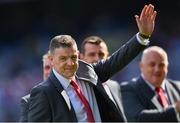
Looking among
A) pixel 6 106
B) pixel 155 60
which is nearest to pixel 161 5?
pixel 6 106

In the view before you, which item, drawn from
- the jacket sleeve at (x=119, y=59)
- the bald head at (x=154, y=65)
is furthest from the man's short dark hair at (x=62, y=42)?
the bald head at (x=154, y=65)

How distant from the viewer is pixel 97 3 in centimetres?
1712

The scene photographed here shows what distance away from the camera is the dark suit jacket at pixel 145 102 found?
7.33 meters

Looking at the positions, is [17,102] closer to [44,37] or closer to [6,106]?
[6,106]

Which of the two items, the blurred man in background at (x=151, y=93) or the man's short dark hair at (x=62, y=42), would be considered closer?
the man's short dark hair at (x=62, y=42)

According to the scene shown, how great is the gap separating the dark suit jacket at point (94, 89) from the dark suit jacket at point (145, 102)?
1.38m

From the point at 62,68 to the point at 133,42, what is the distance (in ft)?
2.06

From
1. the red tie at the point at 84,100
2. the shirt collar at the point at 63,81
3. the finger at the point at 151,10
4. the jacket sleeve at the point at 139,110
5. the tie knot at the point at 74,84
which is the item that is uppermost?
the finger at the point at 151,10

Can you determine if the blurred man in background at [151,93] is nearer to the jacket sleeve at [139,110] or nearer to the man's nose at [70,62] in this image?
the jacket sleeve at [139,110]

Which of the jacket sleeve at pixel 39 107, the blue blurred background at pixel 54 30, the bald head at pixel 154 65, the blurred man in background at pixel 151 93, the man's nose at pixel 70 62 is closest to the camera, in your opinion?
the jacket sleeve at pixel 39 107

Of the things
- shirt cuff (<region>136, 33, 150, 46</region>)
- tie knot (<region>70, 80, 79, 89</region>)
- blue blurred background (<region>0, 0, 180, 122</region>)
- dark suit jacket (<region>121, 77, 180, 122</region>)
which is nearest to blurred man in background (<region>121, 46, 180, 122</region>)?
dark suit jacket (<region>121, 77, 180, 122</region>)

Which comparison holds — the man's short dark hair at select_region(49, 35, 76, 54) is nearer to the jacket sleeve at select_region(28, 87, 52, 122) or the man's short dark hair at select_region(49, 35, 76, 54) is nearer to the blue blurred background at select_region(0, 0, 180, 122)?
the jacket sleeve at select_region(28, 87, 52, 122)

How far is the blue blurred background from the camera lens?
1520cm

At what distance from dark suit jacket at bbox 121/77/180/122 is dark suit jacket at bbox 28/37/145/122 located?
138cm
